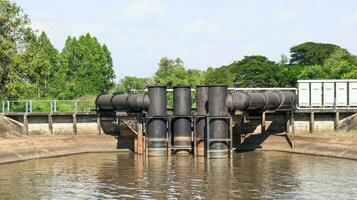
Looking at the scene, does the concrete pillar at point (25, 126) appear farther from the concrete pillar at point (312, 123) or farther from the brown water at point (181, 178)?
the concrete pillar at point (312, 123)

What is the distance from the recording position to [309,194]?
29.4m

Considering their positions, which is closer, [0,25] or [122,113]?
[122,113]

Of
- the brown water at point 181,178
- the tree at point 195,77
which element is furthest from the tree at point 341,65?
the brown water at point 181,178

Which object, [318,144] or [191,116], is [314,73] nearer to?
[318,144]

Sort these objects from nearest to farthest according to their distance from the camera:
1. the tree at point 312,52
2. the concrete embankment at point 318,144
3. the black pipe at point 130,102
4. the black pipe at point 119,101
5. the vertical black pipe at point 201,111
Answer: the concrete embankment at point 318,144, the vertical black pipe at point 201,111, the black pipe at point 130,102, the black pipe at point 119,101, the tree at point 312,52

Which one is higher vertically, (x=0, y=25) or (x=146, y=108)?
(x=0, y=25)

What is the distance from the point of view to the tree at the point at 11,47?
6022 cm

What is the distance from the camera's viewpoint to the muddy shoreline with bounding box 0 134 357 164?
45522 millimetres

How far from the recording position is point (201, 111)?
4634 centimetres

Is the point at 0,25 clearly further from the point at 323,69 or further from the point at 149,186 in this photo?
the point at 323,69

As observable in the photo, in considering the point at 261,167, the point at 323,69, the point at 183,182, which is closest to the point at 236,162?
the point at 261,167

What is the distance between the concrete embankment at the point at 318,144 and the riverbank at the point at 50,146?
615 inches

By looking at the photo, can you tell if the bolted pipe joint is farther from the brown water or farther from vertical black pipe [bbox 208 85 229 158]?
the brown water

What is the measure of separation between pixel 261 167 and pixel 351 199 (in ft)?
40.6
